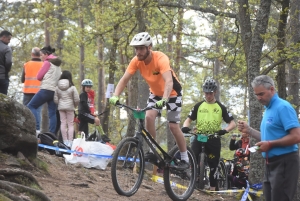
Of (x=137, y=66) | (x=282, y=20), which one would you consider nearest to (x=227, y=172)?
(x=282, y=20)

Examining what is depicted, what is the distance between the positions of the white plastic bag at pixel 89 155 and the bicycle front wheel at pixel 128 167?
2.89 metres

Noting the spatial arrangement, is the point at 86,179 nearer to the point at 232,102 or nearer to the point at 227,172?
the point at 227,172

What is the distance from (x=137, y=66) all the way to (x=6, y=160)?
7.54ft

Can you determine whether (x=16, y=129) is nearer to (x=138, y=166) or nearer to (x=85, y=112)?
(x=138, y=166)

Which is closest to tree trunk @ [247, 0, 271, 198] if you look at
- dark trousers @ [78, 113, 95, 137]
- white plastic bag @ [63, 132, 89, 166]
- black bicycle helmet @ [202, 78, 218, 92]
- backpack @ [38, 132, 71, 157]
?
black bicycle helmet @ [202, 78, 218, 92]

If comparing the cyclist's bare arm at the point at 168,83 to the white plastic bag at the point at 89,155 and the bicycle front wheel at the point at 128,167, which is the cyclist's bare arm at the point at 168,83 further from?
the white plastic bag at the point at 89,155

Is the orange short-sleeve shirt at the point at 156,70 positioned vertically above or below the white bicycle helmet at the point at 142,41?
below

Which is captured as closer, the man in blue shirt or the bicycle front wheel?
the man in blue shirt

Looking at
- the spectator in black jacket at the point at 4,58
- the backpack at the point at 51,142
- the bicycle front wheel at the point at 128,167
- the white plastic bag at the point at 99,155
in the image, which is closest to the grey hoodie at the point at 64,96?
the backpack at the point at 51,142

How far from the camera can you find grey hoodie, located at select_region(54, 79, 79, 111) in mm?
11680

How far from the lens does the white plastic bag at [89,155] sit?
10008 millimetres

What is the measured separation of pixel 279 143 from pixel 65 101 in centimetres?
710

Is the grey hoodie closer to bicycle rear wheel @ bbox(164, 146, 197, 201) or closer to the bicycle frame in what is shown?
bicycle rear wheel @ bbox(164, 146, 197, 201)

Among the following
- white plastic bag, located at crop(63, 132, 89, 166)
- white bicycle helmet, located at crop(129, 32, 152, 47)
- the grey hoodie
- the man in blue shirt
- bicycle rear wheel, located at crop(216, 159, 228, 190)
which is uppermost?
white bicycle helmet, located at crop(129, 32, 152, 47)
